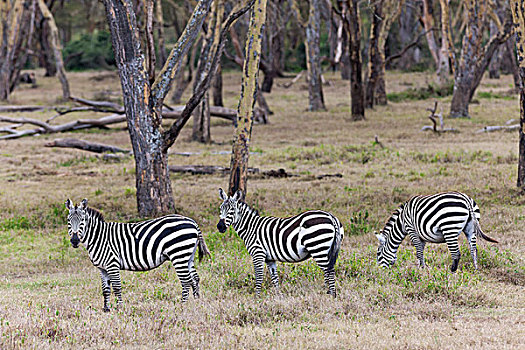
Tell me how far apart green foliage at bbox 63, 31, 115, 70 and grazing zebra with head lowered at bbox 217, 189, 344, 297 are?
45.0m

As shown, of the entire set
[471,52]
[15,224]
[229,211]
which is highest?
[471,52]

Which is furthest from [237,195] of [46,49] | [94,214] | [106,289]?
[46,49]

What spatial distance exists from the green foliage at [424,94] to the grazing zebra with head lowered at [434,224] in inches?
897

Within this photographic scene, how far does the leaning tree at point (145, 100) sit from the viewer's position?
36.8ft

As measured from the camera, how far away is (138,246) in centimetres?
665

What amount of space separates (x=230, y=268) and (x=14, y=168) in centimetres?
1013

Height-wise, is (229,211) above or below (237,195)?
below

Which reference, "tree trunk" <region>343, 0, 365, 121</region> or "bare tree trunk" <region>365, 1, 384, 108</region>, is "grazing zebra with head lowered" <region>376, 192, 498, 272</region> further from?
"bare tree trunk" <region>365, 1, 384, 108</region>

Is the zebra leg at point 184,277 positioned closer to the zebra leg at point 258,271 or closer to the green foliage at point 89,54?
the zebra leg at point 258,271

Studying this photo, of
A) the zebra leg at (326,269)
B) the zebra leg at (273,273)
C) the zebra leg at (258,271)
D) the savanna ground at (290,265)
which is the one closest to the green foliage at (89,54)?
the savanna ground at (290,265)

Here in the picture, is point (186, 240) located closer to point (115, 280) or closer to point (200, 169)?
point (115, 280)

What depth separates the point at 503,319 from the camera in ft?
19.7

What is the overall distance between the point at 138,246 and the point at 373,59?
20.7 metres

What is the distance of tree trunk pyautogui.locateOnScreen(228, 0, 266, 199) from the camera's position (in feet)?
38.2
